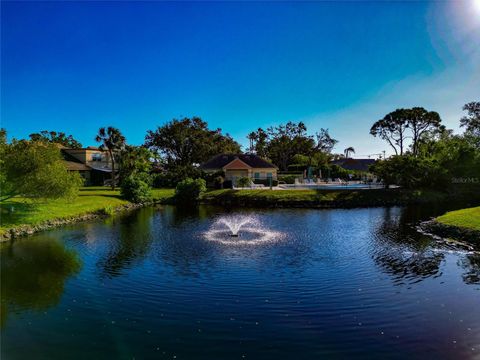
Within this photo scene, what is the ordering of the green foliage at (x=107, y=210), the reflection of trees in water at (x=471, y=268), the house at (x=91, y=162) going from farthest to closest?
the house at (x=91, y=162) → the green foliage at (x=107, y=210) → the reflection of trees in water at (x=471, y=268)

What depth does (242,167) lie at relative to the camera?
7531 centimetres

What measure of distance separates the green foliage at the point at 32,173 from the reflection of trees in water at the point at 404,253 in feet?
96.2

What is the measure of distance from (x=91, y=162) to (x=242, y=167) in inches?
1265

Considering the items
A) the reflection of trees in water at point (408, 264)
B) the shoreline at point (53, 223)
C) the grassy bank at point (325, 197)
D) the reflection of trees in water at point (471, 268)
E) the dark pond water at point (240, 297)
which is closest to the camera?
the dark pond water at point (240, 297)

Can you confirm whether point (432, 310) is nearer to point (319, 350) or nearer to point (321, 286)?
point (321, 286)

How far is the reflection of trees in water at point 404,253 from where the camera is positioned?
20438 millimetres

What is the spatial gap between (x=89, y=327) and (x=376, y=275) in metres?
14.5

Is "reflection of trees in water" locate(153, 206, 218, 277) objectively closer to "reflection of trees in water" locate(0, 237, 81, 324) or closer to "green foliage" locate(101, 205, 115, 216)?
"reflection of trees in water" locate(0, 237, 81, 324)

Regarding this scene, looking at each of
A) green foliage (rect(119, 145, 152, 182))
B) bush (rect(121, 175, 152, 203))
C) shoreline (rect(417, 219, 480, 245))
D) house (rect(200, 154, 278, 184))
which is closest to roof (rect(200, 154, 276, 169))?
house (rect(200, 154, 278, 184))

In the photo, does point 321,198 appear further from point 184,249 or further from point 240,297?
point 240,297

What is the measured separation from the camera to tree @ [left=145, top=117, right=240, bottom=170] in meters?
92.8

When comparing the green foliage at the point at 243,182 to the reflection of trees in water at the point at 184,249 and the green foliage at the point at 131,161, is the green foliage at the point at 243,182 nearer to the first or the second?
the green foliage at the point at 131,161

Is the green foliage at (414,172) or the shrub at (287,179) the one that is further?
the shrub at (287,179)

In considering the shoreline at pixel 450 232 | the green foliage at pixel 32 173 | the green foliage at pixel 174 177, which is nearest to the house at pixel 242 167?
the green foliage at pixel 174 177
